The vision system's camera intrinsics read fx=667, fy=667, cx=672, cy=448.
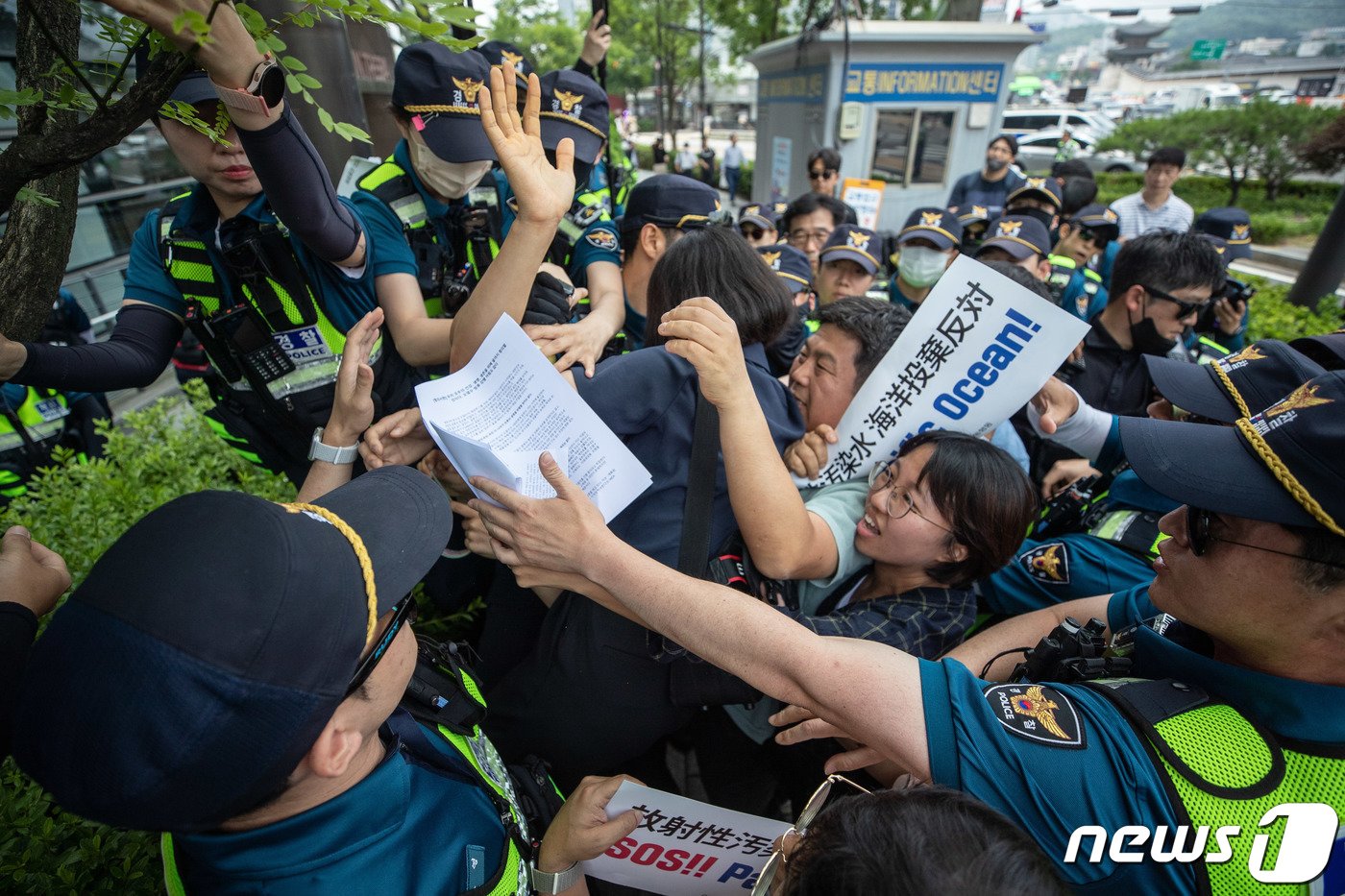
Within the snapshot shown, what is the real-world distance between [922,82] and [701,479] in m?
11.2

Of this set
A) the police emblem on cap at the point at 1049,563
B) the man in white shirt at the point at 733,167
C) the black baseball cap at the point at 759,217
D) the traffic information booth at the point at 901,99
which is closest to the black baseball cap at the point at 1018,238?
the black baseball cap at the point at 759,217

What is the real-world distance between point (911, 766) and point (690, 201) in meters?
2.04

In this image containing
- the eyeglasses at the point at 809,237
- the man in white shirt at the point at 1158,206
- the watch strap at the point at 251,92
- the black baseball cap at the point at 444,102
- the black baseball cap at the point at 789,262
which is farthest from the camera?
the man in white shirt at the point at 1158,206

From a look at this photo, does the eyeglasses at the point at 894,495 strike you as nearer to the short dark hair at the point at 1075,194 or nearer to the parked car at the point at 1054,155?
the short dark hair at the point at 1075,194

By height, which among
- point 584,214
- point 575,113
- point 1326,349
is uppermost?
point 575,113

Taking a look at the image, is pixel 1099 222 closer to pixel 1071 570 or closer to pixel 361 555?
pixel 1071 570

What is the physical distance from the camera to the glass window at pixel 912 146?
35.3 ft

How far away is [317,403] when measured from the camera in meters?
2.14

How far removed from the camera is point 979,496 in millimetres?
1660

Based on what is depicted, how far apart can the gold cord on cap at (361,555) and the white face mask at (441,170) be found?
175 centimetres

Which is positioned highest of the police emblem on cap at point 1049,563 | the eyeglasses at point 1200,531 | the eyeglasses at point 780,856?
the eyeglasses at point 1200,531

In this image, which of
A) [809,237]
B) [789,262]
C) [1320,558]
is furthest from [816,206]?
[1320,558]

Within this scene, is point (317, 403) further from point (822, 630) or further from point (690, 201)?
point (822, 630)

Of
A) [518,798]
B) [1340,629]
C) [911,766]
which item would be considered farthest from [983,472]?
[518,798]
